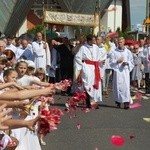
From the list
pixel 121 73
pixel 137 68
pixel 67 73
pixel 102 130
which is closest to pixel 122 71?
pixel 121 73

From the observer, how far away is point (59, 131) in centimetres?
1048

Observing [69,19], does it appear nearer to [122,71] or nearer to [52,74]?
[52,74]

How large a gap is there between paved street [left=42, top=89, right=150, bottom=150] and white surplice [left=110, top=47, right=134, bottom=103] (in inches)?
13.5

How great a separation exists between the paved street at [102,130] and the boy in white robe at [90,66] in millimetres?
460

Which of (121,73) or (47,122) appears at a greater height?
(47,122)

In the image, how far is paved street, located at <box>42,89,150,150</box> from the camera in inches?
357

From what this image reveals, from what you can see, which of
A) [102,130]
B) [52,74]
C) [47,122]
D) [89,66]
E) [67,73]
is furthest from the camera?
[52,74]

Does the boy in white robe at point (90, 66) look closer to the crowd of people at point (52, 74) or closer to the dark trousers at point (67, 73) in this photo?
the crowd of people at point (52, 74)

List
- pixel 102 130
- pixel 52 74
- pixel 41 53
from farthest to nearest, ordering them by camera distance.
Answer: pixel 52 74, pixel 41 53, pixel 102 130

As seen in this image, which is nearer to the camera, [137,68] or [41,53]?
[41,53]

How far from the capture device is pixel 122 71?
1412 cm

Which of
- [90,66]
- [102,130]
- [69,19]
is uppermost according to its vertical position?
[69,19]

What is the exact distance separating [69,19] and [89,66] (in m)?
8.06

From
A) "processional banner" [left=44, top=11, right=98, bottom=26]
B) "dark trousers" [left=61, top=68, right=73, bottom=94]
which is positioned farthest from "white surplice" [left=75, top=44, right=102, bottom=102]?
"processional banner" [left=44, top=11, right=98, bottom=26]
